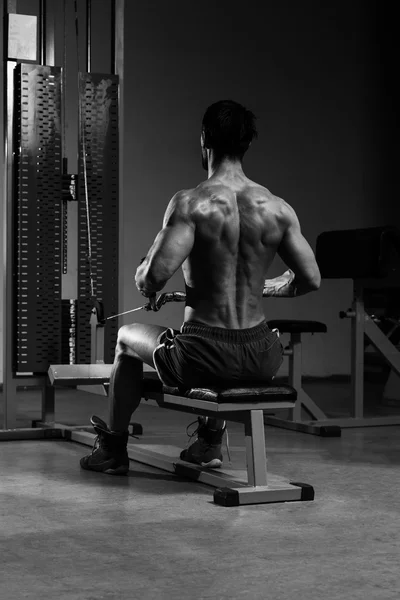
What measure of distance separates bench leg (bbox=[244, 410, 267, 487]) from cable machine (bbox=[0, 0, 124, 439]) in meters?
1.54

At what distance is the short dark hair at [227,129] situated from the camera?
3.45 m

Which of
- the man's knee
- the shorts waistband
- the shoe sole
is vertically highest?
the shorts waistband

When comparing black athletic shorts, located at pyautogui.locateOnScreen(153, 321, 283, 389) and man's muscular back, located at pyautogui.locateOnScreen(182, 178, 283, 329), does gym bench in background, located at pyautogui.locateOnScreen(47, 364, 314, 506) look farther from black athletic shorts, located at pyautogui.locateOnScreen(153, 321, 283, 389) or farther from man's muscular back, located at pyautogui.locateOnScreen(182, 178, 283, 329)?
man's muscular back, located at pyautogui.locateOnScreen(182, 178, 283, 329)

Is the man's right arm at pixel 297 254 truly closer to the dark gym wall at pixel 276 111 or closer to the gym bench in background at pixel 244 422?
the gym bench in background at pixel 244 422

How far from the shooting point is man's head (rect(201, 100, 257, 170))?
3.45m

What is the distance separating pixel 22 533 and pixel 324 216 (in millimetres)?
6165

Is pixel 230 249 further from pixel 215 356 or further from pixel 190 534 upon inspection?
pixel 190 534

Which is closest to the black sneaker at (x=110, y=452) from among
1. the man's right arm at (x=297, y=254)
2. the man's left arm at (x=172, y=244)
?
the man's left arm at (x=172, y=244)

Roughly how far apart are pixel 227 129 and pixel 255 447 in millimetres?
1136

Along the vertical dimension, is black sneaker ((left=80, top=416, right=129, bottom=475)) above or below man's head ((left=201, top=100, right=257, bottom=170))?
below

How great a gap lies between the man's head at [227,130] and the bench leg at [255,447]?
3.11 ft

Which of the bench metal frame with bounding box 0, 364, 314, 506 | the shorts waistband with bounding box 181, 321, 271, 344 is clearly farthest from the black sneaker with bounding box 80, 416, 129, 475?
the shorts waistband with bounding box 181, 321, 271, 344

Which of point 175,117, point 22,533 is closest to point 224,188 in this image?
point 22,533

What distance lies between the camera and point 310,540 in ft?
9.14
